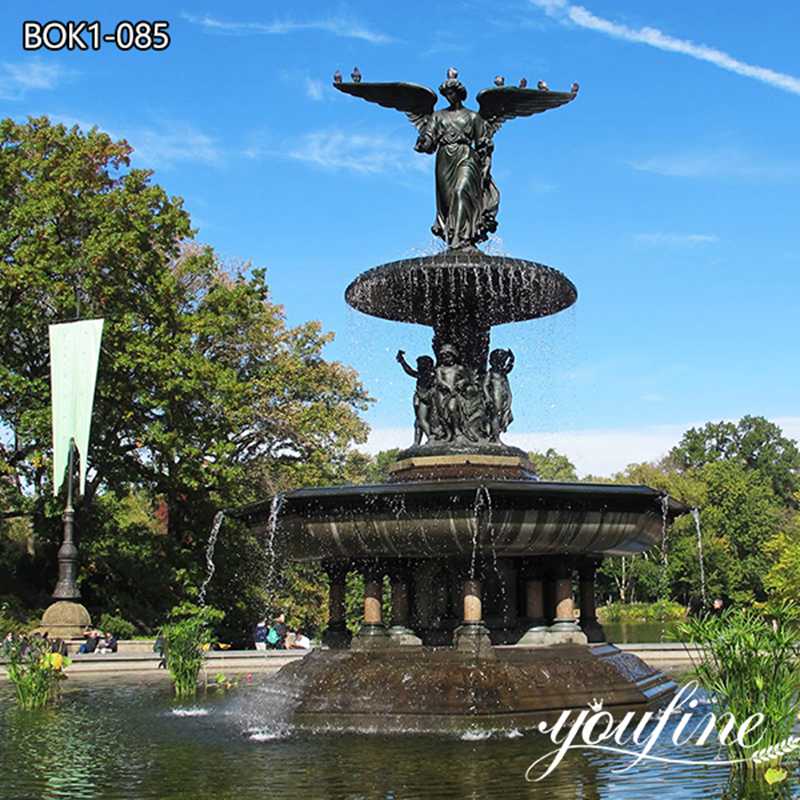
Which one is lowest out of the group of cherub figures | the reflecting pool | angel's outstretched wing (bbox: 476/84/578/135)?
the reflecting pool

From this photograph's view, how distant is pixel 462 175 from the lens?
1459 cm

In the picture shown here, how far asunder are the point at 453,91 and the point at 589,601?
6859mm

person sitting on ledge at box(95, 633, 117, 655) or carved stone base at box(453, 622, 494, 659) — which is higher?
carved stone base at box(453, 622, 494, 659)

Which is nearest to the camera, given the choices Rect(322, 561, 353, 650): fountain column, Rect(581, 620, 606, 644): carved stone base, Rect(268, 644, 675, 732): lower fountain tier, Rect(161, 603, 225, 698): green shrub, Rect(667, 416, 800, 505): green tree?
Rect(268, 644, 675, 732): lower fountain tier

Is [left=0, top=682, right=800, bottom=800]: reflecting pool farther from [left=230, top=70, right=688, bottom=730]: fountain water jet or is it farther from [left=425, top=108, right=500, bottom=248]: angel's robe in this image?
[left=425, top=108, right=500, bottom=248]: angel's robe

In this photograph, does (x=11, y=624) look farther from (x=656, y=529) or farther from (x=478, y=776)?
(x=478, y=776)

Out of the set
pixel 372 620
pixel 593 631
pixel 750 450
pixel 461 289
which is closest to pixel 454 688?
pixel 372 620

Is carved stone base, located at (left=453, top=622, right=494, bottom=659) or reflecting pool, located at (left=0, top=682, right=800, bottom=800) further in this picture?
carved stone base, located at (left=453, top=622, right=494, bottom=659)

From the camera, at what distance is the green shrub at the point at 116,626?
28641 millimetres

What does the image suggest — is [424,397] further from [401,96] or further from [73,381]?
[73,381]

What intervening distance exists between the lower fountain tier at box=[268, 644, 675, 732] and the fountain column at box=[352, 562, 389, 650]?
0.33 m

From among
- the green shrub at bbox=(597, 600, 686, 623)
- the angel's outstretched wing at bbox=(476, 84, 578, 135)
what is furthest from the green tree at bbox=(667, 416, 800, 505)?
the angel's outstretched wing at bbox=(476, 84, 578, 135)

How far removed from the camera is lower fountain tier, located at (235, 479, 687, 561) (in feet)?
36.7

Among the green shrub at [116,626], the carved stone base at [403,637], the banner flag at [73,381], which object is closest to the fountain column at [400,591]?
the carved stone base at [403,637]
